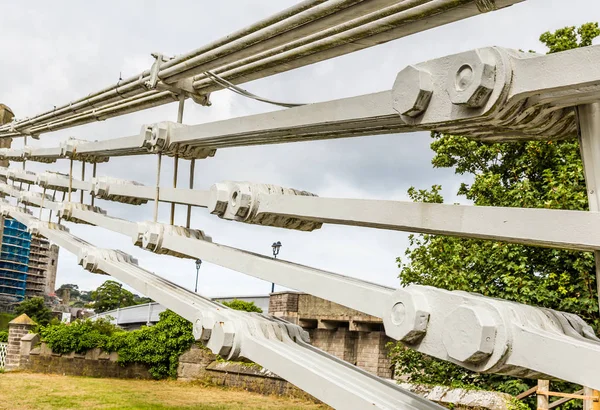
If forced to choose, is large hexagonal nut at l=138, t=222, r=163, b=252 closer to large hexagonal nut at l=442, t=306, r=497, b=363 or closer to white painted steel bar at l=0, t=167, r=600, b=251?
white painted steel bar at l=0, t=167, r=600, b=251

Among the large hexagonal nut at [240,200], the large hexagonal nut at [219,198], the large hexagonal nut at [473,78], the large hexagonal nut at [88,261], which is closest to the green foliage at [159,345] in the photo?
the large hexagonal nut at [88,261]

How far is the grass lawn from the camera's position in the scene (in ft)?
26.1

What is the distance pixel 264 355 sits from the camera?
2812mm

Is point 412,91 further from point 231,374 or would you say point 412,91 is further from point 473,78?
point 231,374

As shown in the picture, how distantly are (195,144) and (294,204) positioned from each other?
4.64 ft

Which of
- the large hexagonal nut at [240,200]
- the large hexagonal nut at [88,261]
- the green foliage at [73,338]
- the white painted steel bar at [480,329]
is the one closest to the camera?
the white painted steel bar at [480,329]

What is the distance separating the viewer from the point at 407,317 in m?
1.94

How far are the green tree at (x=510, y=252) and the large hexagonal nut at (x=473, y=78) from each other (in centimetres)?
562

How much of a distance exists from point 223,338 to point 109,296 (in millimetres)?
37994

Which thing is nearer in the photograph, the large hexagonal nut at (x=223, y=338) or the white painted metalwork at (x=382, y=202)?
the white painted metalwork at (x=382, y=202)

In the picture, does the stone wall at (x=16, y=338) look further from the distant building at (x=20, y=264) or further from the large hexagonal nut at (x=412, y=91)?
the distant building at (x=20, y=264)

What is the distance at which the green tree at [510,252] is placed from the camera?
727cm

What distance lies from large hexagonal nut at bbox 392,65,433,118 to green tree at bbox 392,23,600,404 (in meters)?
5.52

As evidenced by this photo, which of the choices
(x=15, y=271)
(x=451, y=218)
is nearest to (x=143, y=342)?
(x=451, y=218)
